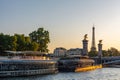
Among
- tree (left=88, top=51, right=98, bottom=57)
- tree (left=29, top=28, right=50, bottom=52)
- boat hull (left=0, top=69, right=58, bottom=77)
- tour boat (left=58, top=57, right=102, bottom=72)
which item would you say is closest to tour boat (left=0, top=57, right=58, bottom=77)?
boat hull (left=0, top=69, right=58, bottom=77)

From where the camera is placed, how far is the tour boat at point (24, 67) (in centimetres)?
6191

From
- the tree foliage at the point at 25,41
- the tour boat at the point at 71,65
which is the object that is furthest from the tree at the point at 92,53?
the tree foliage at the point at 25,41

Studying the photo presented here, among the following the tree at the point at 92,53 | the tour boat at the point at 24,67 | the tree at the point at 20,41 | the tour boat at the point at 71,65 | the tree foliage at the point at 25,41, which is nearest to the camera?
the tour boat at the point at 24,67

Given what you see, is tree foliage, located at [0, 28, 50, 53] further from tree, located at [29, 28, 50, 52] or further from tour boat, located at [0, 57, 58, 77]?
tour boat, located at [0, 57, 58, 77]

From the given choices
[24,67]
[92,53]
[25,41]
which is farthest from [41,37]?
[92,53]

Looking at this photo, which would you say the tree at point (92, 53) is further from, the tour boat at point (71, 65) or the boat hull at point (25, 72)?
the boat hull at point (25, 72)

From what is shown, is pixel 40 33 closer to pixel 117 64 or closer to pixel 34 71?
pixel 34 71

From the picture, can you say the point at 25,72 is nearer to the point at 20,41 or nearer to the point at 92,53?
the point at 20,41

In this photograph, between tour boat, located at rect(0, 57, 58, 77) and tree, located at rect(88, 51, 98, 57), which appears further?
tree, located at rect(88, 51, 98, 57)

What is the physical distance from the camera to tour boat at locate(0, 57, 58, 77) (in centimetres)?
6191

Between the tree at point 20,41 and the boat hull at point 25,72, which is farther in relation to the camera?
the tree at point 20,41

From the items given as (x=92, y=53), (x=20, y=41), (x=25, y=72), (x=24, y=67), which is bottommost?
(x=25, y=72)

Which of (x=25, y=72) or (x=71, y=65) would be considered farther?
(x=71, y=65)

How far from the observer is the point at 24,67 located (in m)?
66.2
